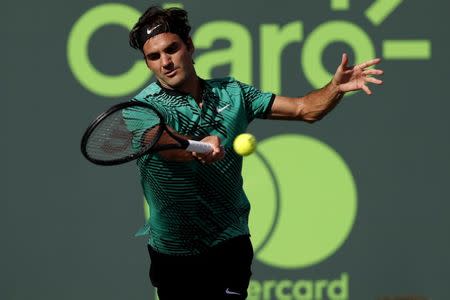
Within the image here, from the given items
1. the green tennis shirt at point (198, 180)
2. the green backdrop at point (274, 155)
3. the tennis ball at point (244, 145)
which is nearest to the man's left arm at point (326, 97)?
the green tennis shirt at point (198, 180)

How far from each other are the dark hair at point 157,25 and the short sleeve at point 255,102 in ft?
1.25

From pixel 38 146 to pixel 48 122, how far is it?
0.17m

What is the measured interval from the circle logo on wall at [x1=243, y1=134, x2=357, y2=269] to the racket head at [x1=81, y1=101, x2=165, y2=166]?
2.45 metres

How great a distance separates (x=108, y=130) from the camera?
3914mm

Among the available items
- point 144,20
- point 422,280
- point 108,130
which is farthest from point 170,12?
point 422,280

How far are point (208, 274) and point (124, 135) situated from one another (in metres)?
0.80

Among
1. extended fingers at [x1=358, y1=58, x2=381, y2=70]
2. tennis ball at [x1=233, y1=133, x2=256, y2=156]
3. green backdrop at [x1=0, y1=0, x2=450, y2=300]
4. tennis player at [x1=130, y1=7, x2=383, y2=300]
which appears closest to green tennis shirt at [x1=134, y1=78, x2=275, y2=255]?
tennis player at [x1=130, y1=7, x2=383, y2=300]

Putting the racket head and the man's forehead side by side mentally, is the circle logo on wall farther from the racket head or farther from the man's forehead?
the racket head

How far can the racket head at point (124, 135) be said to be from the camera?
12.6ft

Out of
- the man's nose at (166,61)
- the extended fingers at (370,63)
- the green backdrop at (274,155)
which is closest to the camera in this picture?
the man's nose at (166,61)

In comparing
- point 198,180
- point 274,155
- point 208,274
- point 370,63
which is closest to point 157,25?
point 198,180

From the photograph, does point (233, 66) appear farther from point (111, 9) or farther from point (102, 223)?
point (102, 223)

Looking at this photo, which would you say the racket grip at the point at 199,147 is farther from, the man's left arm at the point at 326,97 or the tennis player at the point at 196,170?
the man's left arm at the point at 326,97

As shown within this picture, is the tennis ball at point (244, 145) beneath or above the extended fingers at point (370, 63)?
beneath
